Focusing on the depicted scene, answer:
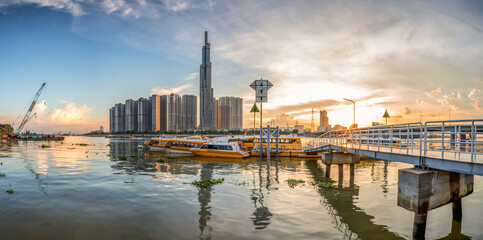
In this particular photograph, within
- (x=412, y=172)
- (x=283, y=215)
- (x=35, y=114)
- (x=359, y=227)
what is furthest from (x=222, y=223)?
(x=35, y=114)

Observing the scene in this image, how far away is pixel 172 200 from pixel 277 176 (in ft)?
44.1

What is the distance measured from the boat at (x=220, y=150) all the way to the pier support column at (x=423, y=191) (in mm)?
33417

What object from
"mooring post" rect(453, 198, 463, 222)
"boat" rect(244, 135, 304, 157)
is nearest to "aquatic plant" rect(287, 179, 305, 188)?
"mooring post" rect(453, 198, 463, 222)

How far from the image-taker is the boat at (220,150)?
45219mm

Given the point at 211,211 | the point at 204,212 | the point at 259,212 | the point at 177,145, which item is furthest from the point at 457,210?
the point at 177,145

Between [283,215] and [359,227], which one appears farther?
[283,215]

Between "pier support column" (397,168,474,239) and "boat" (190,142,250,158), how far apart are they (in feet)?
110

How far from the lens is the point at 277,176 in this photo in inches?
1124

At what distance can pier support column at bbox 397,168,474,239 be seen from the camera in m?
12.0

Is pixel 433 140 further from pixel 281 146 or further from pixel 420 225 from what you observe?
pixel 281 146

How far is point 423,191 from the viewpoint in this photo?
39.8 feet

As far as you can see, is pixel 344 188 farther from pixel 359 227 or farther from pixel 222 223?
pixel 222 223

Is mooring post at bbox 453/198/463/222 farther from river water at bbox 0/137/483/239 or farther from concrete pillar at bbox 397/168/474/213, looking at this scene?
concrete pillar at bbox 397/168/474/213

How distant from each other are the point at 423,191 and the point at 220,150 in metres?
36.0
